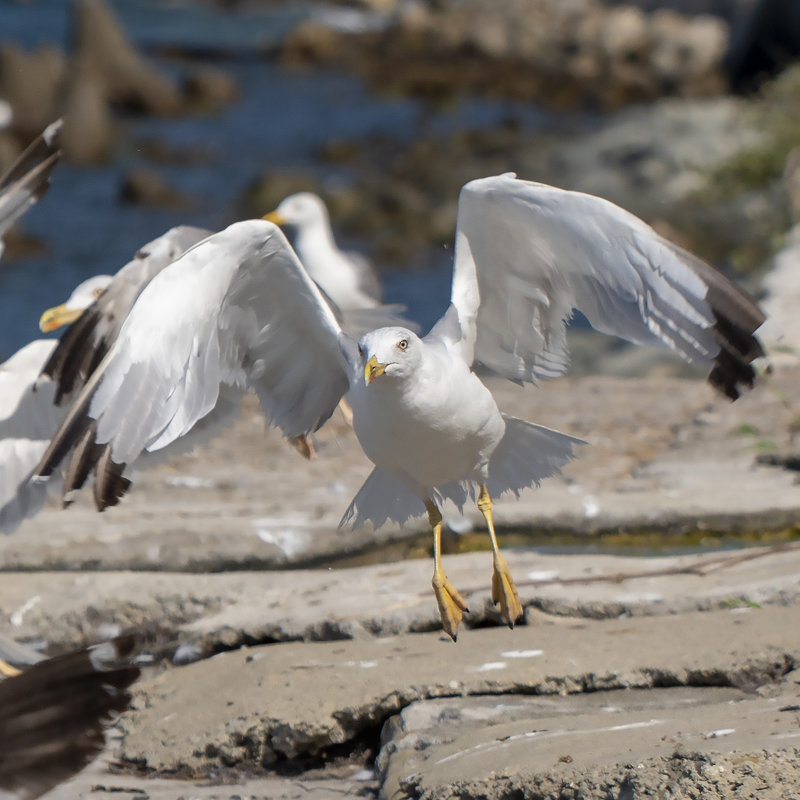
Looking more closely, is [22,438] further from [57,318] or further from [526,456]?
[526,456]

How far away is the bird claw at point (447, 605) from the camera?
407 centimetres

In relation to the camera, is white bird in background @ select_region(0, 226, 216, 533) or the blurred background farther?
the blurred background

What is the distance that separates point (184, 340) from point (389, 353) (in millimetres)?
565

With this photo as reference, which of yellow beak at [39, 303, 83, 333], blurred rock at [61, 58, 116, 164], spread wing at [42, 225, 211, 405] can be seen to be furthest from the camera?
blurred rock at [61, 58, 116, 164]

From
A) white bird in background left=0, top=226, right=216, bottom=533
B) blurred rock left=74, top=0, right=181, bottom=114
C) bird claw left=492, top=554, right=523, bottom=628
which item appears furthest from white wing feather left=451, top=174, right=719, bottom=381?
blurred rock left=74, top=0, right=181, bottom=114

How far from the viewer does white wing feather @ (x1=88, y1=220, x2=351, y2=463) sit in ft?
→ 12.5

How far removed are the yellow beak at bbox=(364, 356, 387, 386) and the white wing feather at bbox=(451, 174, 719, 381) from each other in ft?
1.87

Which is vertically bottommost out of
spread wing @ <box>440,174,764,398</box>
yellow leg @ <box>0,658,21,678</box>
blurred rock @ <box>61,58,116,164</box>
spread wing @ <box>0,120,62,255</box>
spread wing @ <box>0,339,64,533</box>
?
yellow leg @ <box>0,658,21,678</box>

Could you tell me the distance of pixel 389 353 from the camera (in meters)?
3.81

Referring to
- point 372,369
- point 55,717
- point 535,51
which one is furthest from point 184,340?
point 535,51

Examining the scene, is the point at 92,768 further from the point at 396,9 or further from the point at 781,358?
the point at 396,9

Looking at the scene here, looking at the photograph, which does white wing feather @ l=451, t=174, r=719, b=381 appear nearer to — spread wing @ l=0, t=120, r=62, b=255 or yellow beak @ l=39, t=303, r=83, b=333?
spread wing @ l=0, t=120, r=62, b=255

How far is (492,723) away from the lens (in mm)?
3641

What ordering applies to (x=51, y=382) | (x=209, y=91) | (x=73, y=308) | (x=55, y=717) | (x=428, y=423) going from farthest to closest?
(x=209, y=91) → (x=73, y=308) → (x=51, y=382) → (x=428, y=423) → (x=55, y=717)
